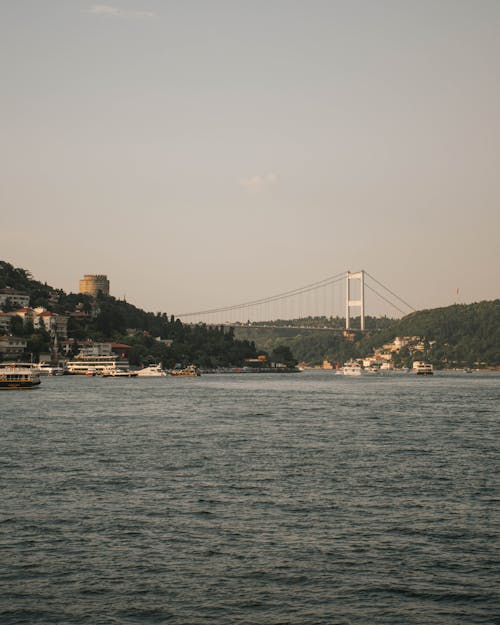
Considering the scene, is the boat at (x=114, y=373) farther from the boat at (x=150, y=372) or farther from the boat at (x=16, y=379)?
the boat at (x=16, y=379)

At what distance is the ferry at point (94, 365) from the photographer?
6732 inches

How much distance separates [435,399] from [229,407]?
962 inches

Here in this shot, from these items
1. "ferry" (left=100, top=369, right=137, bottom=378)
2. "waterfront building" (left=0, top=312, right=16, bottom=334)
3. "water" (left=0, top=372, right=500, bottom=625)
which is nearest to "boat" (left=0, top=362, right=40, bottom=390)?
"water" (left=0, top=372, right=500, bottom=625)

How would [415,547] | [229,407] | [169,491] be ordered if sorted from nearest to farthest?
1. [415,547]
2. [169,491]
3. [229,407]

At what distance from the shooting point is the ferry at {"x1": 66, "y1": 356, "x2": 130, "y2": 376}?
171000mm

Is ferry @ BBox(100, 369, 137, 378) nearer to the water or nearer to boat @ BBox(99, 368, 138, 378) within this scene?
boat @ BBox(99, 368, 138, 378)

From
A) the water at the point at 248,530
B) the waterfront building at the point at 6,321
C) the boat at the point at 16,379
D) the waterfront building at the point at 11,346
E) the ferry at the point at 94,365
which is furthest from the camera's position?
the waterfront building at the point at 6,321

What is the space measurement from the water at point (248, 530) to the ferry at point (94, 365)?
12838 centimetres

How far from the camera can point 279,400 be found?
274 feet

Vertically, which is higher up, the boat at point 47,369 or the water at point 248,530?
the boat at point 47,369

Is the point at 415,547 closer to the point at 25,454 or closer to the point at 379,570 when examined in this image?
the point at 379,570

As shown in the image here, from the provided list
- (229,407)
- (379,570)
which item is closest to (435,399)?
(229,407)

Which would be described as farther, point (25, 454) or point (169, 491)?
point (25, 454)

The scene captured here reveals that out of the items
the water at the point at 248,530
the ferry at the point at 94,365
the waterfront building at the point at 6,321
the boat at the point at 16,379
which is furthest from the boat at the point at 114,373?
the water at the point at 248,530
